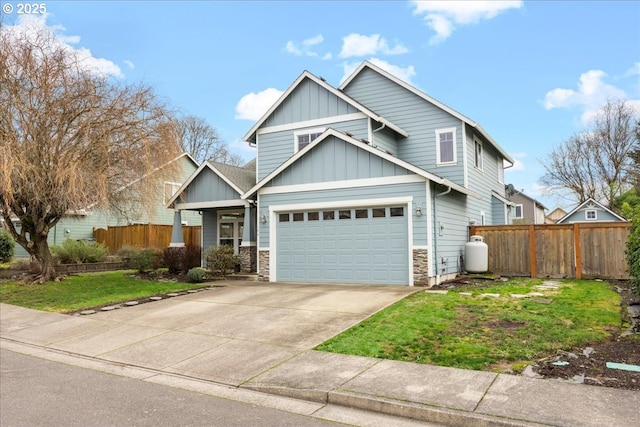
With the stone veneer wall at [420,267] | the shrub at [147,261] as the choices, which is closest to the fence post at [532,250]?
the stone veneer wall at [420,267]

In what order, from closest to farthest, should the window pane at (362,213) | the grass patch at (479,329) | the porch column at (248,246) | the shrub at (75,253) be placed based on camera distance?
the grass patch at (479,329)
the window pane at (362,213)
the porch column at (248,246)
the shrub at (75,253)

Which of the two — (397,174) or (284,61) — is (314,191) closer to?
(397,174)

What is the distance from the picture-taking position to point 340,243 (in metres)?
13.8

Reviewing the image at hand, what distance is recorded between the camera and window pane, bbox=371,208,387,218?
1331 cm

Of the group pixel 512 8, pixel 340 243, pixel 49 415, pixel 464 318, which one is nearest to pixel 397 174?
pixel 340 243

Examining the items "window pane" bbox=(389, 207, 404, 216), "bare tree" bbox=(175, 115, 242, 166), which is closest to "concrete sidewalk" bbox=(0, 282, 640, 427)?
"window pane" bbox=(389, 207, 404, 216)

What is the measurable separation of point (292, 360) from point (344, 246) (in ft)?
24.8

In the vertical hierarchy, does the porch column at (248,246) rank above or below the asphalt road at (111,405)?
above

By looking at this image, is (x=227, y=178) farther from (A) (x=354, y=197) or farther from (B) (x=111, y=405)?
(B) (x=111, y=405)

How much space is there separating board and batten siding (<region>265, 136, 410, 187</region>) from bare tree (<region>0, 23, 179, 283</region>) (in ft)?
13.4

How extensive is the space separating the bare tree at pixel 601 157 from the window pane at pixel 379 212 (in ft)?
99.7

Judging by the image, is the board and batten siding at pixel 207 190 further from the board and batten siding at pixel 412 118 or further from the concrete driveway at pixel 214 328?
the board and batten siding at pixel 412 118

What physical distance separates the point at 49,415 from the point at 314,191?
407 inches

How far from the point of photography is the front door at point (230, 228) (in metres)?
19.2
